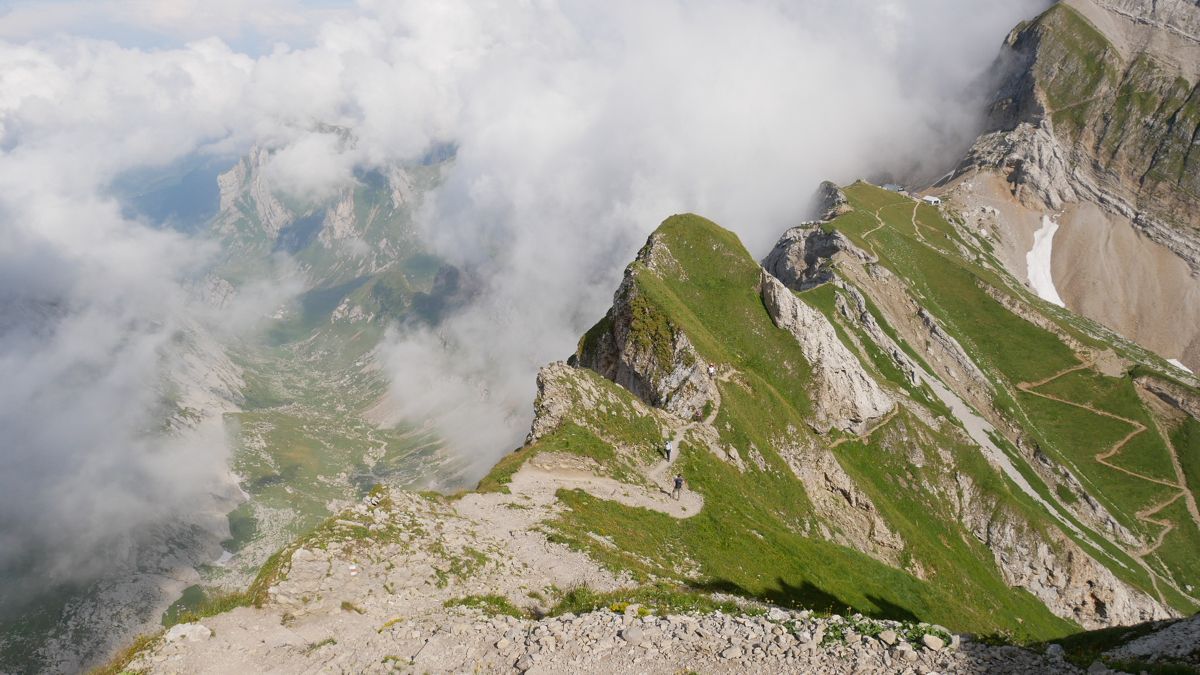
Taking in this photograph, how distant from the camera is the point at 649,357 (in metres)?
71.9

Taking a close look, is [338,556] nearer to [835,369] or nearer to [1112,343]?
[835,369]

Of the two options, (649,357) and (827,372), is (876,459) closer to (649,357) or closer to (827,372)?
(827,372)

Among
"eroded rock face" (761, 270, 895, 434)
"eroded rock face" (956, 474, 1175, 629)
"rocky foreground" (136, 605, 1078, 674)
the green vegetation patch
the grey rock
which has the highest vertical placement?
"eroded rock face" (761, 270, 895, 434)

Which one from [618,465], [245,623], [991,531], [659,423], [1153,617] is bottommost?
[1153,617]

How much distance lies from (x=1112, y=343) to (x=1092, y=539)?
292ft

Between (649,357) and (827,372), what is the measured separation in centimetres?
3054

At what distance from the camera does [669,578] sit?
33.5 meters

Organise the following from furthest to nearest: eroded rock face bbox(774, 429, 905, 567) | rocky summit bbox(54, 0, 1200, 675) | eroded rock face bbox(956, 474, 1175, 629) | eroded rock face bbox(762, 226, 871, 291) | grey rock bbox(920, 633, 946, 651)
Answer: eroded rock face bbox(762, 226, 871, 291)
eroded rock face bbox(956, 474, 1175, 629)
eroded rock face bbox(774, 429, 905, 567)
rocky summit bbox(54, 0, 1200, 675)
grey rock bbox(920, 633, 946, 651)

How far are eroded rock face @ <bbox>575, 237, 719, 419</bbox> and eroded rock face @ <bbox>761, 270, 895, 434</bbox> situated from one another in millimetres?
23209

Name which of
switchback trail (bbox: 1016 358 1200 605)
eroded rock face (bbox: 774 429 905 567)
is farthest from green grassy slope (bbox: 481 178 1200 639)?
eroded rock face (bbox: 774 429 905 567)

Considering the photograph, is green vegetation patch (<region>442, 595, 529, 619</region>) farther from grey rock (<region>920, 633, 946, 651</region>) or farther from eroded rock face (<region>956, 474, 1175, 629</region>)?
eroded rock face (<region>956, 474, 1175, 629</region>)

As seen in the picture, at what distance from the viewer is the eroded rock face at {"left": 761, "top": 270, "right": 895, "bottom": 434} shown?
83.7m

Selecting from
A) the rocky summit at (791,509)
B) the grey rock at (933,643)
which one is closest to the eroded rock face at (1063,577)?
the rocky summit at (791,509)

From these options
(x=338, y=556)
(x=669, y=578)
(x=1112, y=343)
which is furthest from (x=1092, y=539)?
(x=338, y=556)
